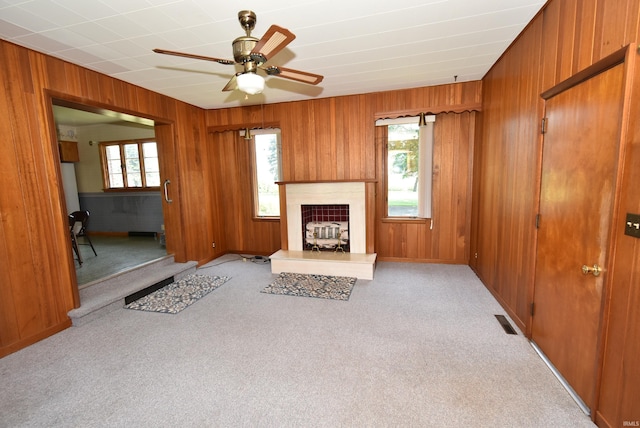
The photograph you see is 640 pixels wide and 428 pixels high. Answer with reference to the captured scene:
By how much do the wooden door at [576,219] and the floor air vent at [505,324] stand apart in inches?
9.8

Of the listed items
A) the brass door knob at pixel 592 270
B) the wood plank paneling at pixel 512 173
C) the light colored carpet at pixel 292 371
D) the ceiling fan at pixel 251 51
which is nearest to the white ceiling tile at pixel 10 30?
the ceiling fan at pixel 251 51

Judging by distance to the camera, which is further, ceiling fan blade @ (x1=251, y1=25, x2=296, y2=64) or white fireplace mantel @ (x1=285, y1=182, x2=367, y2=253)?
white fireplace mantel @ (x1=285, y1=182, x2=367, y2=253)

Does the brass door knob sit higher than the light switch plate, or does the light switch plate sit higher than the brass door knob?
the light switch plate

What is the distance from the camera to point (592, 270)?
1526 millimetres

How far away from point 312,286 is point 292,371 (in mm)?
1551

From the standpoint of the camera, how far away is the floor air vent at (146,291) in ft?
10.5

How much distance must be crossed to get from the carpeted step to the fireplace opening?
72.4 inches

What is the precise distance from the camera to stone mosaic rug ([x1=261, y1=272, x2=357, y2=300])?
3281 millimetres

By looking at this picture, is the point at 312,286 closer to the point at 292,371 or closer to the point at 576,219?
the point at 292,371

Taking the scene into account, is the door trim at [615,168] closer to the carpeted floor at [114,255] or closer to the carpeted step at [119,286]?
the carpeted step at [119,286]

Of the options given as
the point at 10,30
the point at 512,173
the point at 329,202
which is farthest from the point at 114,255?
the point at 512,173

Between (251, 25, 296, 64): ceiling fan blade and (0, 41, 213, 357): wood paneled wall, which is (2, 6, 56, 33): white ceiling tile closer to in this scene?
(0, 41, 213, 357): wood paneled wall

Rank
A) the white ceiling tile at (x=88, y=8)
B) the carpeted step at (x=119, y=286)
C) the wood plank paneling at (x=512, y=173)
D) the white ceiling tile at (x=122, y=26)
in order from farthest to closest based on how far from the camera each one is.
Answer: the carpeted step at (x=119, y=286), the wood plank paneling at (x=512, y=173), the white ceiling tile at (x=122, y=26), the white ceiling tile at (x=88, y=8)

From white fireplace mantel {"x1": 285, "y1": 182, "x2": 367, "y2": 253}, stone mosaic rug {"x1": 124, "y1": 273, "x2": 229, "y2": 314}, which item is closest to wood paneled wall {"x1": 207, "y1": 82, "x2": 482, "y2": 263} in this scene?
white fireplace mantel {"x1": 285, "y1": 182, "x2": 367, "y2": 253}
